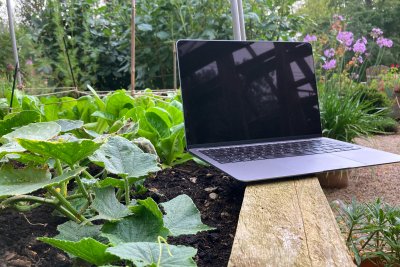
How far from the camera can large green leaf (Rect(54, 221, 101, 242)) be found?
42 cm

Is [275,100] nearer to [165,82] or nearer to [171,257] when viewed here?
[171,257]

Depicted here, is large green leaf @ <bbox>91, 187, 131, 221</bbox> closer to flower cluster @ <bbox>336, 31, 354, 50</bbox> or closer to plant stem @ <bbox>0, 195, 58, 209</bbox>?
plant stem @ <bbox>0, 195, 58, 209</bbox>

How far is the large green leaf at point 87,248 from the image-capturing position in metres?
0.32

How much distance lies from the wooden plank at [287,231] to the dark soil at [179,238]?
8 cm

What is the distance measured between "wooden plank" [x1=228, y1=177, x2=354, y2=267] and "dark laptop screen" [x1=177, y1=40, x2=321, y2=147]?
368 millimetres

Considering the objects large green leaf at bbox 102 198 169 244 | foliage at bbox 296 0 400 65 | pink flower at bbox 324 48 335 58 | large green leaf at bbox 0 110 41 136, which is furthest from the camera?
foliage at bbox 296 0 400 65

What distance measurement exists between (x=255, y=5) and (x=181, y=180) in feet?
9.55

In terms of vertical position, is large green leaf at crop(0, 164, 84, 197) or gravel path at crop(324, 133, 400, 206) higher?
large green leaf at crop(0, 164, 84, 197)

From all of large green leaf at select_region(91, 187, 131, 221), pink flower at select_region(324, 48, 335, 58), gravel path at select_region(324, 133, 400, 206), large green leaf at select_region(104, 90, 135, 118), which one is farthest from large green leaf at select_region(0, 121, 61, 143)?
pink flower at select_region(324, 48, 335, 58)

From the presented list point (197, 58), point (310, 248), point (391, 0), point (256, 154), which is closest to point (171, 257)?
point (310, 248)

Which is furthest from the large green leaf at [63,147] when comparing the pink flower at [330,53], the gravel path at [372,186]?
the pink flower at [330,53]

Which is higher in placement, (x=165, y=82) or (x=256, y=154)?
(x=165, y=82)

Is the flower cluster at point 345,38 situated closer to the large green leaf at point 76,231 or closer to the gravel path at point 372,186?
the gravel path at point 372,186

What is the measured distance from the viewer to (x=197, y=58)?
93cm
